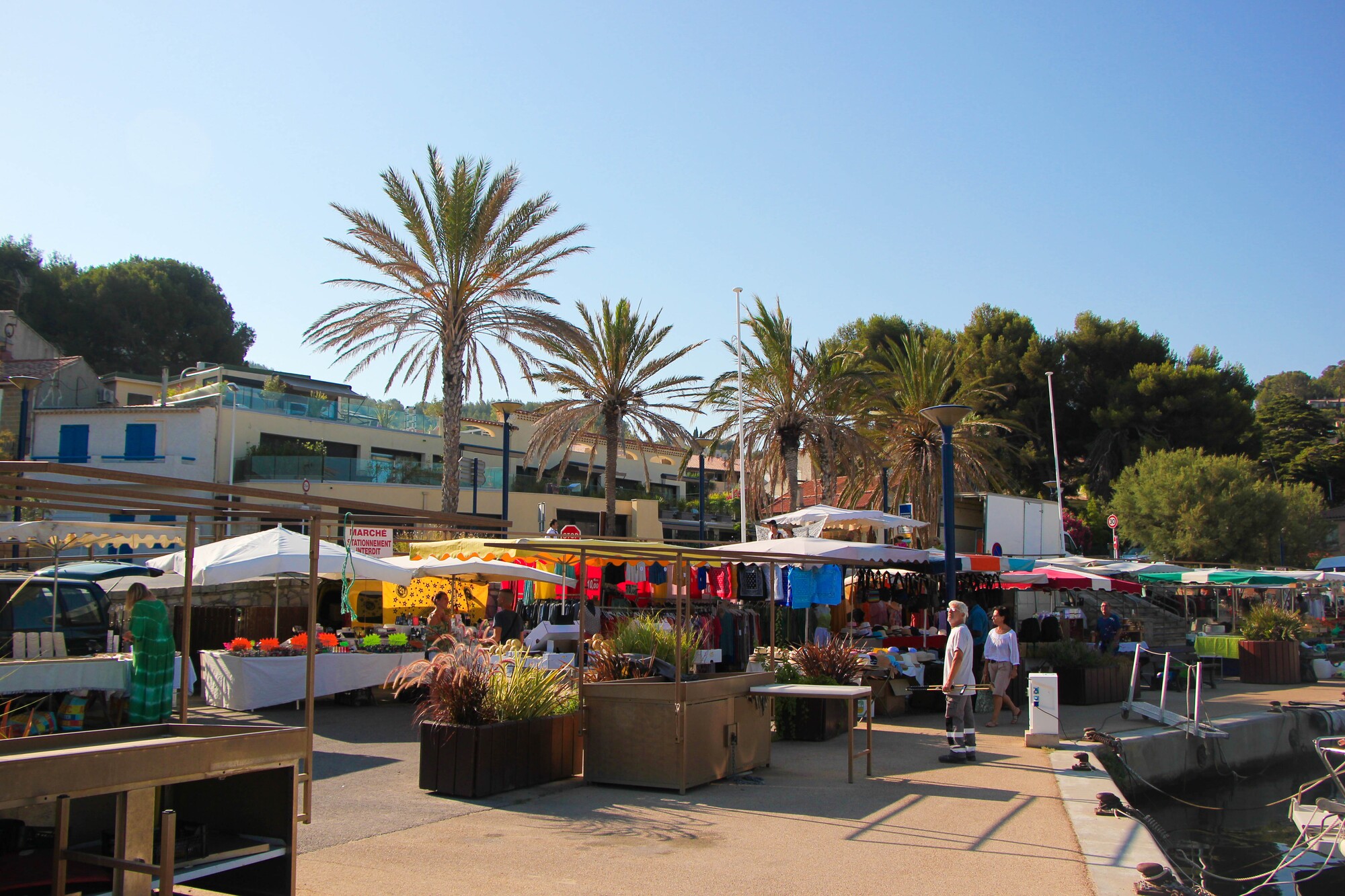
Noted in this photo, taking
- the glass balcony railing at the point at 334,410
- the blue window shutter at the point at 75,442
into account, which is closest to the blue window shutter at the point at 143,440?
the blue window shutter at the point at 75,442

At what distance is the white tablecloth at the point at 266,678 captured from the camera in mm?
13102

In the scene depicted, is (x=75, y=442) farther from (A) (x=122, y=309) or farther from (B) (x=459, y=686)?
(B) (x=459, y=686)

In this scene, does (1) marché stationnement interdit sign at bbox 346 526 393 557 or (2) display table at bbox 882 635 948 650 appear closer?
(1) marché stationnement interdit sign at bbox 346 526 393 557

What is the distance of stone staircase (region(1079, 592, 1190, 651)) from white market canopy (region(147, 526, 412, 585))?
21.8 m

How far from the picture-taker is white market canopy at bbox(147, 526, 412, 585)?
1362 cm

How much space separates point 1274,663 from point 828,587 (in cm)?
1272

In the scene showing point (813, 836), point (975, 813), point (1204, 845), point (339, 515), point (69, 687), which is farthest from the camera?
point (1204, 845)

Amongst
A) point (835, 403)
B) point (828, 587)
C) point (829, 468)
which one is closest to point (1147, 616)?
point (829, 468)

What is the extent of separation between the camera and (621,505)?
47.6 meters

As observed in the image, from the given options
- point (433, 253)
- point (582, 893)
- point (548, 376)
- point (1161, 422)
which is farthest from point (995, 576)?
point (1161, 422)

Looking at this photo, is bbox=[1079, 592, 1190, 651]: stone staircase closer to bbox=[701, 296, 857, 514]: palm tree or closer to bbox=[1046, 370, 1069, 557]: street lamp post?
bbox=[1046, 370, 1069, 557]: street lamp post

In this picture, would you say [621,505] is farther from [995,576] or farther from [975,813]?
[975,813]

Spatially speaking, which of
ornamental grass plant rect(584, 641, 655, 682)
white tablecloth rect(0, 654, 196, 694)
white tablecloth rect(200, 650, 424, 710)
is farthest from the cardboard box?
white tablecloth rect(0, 654, 196, 694)

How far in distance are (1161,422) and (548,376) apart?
35.9 meters
